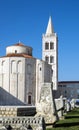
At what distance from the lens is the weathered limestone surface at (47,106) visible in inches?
588

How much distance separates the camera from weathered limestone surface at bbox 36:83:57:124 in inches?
588

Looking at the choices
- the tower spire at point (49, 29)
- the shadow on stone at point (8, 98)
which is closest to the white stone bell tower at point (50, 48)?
the tower spire at point (49, 29)

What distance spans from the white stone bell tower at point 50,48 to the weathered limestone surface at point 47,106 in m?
66.7

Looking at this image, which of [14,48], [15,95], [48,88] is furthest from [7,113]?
[14,48]

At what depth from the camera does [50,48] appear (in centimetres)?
8525

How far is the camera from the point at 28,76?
2436 inches

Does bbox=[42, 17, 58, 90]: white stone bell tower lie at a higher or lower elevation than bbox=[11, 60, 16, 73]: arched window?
higher

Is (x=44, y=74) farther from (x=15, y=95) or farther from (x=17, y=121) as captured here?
(x=17, y=121)

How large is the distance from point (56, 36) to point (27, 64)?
2524 cm

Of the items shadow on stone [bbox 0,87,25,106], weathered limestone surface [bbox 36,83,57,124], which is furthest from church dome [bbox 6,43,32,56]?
weathered limestone surface [bbox 36,83,57,124]

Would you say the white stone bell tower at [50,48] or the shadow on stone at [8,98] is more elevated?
the white stone bell tower at [50,48]

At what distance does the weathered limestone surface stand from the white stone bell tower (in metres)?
66.7

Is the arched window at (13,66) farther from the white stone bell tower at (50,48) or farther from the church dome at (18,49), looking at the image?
the white stone bell tower at (50,48)

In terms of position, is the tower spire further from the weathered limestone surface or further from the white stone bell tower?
the weathered limestone surface
